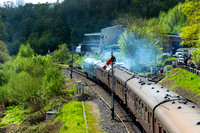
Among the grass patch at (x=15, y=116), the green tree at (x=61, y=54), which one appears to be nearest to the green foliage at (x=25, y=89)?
the grass patch at (x=15, y=116)

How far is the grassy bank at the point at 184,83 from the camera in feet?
60.7

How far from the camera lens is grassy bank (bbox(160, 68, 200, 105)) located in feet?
60.7

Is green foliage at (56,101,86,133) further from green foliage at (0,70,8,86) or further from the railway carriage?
green foliage at (0,70,8,86)

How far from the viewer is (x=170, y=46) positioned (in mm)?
50562

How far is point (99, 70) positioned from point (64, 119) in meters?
11.6

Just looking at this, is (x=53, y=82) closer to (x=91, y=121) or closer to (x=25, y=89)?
(x=25, y=89)

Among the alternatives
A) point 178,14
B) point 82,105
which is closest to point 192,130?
point 82,105

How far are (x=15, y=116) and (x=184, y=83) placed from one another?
19.2 meters

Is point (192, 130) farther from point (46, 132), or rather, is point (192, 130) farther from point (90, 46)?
point (90, 46)

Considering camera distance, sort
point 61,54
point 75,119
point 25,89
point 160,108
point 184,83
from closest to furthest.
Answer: point 160,108 < point 75,119 < point 184,83 < point 25,89 < point 61,54

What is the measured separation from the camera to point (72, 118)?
669 inches

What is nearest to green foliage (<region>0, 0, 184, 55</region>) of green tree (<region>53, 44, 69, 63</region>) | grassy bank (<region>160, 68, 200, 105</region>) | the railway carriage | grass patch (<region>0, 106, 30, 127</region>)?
green tree (<region>53, 44, 69, 63</region>)

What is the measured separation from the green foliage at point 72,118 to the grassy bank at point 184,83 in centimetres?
903

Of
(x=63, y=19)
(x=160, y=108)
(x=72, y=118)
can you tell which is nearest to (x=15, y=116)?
(x=72, y=118)
